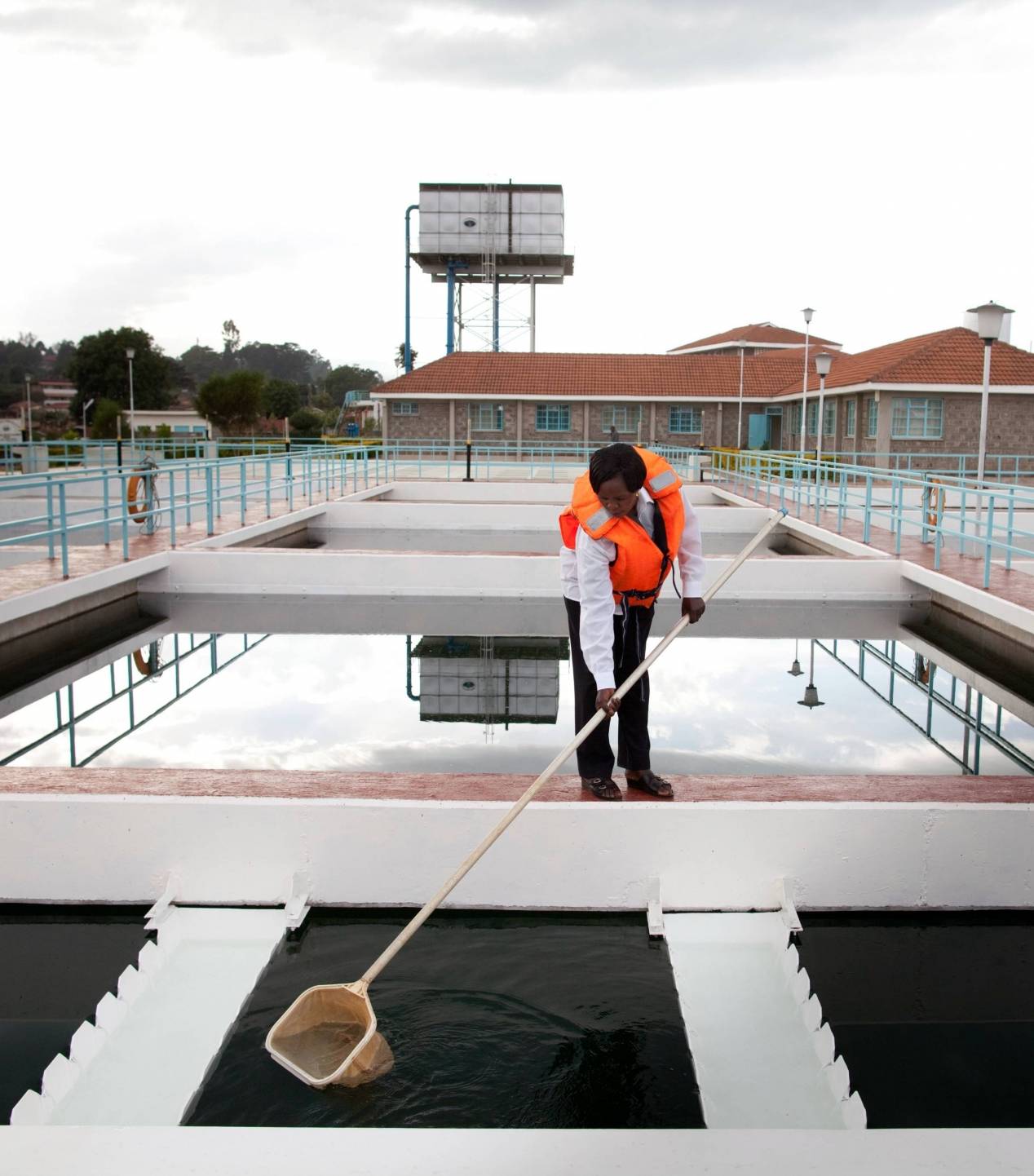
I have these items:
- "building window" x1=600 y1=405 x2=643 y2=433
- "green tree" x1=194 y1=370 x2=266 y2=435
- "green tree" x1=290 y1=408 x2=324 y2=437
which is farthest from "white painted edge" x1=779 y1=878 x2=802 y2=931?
"green tree" x1=290 y1=408 x2=324 y2=437

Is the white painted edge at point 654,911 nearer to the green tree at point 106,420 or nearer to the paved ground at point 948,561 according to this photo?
the paved ground at point 948,561

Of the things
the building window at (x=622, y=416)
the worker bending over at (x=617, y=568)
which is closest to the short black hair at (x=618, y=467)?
the worker bending over at (x=617, y=568)

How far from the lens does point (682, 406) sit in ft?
128

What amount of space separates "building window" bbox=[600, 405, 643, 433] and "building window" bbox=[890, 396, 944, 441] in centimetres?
1038

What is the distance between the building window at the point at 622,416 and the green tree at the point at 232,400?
1886 cm

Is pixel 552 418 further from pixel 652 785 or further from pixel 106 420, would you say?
pixel 652 785

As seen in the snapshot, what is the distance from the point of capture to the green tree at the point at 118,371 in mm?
73125

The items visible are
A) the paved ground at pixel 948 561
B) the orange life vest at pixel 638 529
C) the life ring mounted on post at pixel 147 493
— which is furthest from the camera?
the life ring mounted on post at pixel 147 493

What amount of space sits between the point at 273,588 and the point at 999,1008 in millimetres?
9773

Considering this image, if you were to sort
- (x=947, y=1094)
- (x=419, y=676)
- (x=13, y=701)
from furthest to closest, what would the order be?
(x=419, y=676)
(x=13, y=701)
(x=947, y=1094)

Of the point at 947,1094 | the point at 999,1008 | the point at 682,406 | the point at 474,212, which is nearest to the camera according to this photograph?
the point at 947,1094

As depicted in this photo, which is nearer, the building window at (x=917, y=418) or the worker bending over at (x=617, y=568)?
the worker bending over at (x=617, y=568)

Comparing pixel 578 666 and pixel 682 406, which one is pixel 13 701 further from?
pixel 682 406

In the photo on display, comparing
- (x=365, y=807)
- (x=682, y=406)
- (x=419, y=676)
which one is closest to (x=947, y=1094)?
(x=365, y=807)
